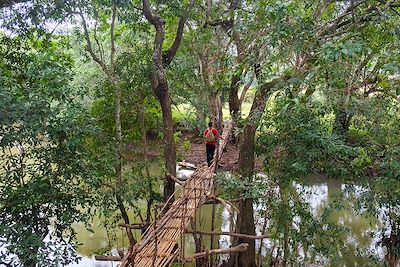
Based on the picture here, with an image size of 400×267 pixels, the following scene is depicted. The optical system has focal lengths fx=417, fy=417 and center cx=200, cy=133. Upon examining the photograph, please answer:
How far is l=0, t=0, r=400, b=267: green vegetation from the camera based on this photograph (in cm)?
301

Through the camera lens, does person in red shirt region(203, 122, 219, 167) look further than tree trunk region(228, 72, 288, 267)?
Yes

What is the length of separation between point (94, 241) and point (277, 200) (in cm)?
345

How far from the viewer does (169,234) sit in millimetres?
3705

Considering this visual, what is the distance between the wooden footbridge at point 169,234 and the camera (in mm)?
3062

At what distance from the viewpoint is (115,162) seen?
4.19m

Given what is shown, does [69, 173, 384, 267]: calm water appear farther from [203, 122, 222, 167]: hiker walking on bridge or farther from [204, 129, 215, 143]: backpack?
[204, 129, 215, 143]: backpack

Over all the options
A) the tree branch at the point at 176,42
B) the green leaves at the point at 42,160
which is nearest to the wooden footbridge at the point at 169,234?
the green leaves at the point at 42,160

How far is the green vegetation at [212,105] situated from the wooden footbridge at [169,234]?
0.36 metres

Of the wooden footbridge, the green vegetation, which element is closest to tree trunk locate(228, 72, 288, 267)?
the green vegetation

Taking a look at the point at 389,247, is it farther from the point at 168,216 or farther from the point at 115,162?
the point at 115,162

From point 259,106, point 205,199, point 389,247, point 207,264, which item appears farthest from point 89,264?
point 389,247

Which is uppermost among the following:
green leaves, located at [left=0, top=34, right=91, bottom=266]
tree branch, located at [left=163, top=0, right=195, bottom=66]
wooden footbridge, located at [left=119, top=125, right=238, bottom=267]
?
tree branch, located at [left=163, top=0, right=195, bottom=66]

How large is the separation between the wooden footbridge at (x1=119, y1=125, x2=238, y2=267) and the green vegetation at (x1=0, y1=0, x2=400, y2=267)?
0.36 meters

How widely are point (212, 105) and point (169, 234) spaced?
2.89 meters
